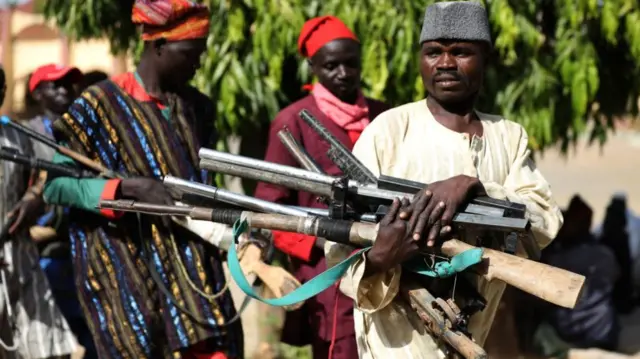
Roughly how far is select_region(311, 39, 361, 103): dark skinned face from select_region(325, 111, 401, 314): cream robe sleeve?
1.35 meters

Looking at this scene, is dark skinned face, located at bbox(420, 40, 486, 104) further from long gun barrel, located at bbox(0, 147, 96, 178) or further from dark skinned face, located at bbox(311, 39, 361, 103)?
long gun barrel, located at bbox(0, 147, 96, 178)

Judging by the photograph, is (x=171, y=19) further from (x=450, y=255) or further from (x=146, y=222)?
(x=450, y=255)

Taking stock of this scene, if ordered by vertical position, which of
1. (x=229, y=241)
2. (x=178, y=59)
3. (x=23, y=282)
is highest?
(x=178, y=59)

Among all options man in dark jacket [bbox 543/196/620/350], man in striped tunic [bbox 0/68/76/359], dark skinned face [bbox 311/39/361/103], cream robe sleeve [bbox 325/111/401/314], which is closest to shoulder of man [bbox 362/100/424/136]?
cream robe sleeve [bbox 325/111/401/314]

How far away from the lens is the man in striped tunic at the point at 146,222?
15.1 ft

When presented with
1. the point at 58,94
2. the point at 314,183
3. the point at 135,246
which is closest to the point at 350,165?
the point at 314,183

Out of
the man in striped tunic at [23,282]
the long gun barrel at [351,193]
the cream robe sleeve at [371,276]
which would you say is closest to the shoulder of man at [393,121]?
the cream robe sleeve at [371,276]

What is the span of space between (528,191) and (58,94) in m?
3.51

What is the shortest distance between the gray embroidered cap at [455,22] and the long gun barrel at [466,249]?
653 millimetres

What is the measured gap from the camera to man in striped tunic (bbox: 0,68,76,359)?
216 inches

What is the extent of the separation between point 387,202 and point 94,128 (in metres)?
1.62

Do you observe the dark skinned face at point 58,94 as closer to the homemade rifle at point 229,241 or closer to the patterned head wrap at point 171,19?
the homemade rifle at point 229,241

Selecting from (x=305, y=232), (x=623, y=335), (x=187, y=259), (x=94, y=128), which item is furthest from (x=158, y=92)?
(x=623, y=335)

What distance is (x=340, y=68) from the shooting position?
16.6ft
